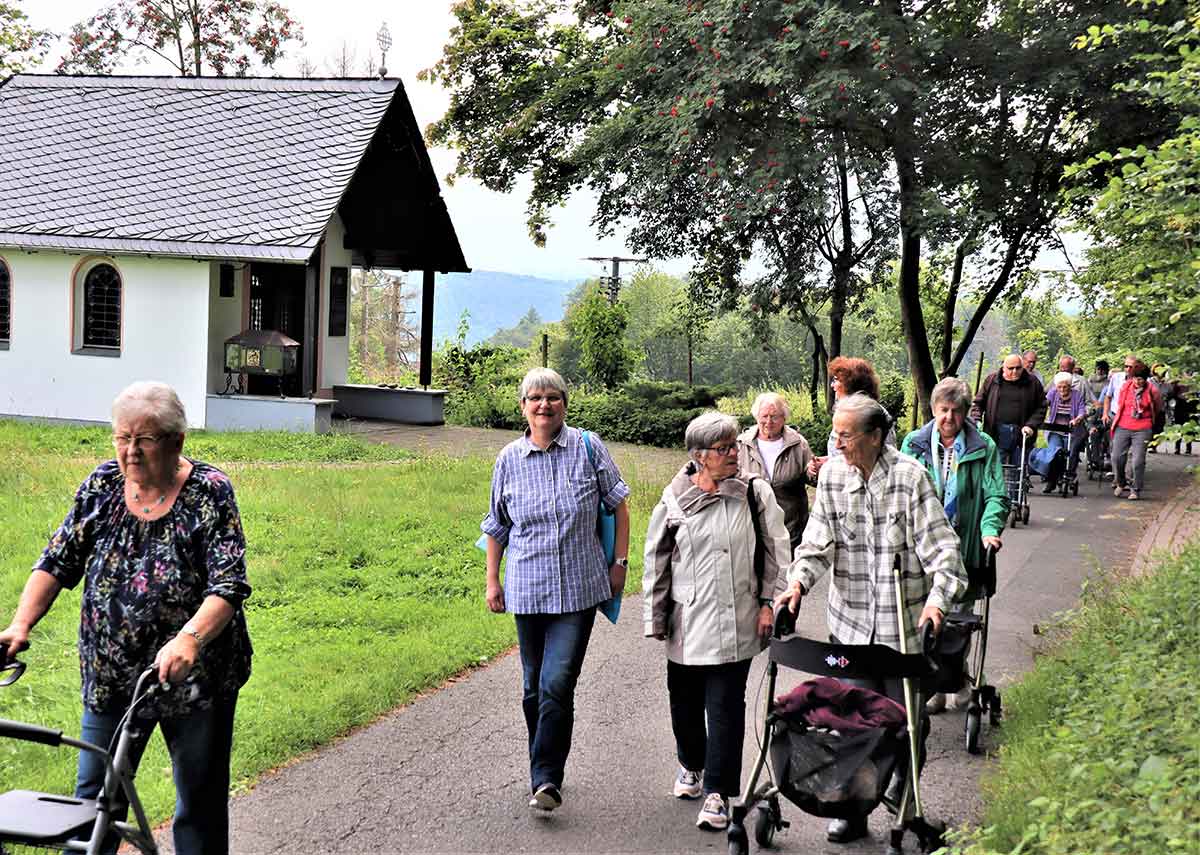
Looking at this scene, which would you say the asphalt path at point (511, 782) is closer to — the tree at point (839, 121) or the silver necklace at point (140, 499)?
the silver necklace at point (140, 499)

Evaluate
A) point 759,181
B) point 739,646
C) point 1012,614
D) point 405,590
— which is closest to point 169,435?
point 739,646

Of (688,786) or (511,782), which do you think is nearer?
(688,786)

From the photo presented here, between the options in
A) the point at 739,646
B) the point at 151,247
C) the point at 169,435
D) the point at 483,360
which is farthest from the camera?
the point at 483,360

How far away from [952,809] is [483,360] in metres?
25.5

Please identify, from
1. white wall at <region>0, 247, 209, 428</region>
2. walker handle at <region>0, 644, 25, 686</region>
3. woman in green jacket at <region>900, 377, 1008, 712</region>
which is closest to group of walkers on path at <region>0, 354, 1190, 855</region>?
walker handle at <region>0, 644, 25, 686</region>

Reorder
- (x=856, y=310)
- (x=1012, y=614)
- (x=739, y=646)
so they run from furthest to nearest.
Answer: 1. (x=856, y=310)
2. (x=1012, y=614)
3. (x=739, y=646)

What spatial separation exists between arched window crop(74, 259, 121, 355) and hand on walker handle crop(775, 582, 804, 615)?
20806 mm

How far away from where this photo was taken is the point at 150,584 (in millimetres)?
4430

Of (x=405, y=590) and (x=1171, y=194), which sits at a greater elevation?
(x=1171, y=194)

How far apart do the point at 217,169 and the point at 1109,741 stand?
22.1 meters

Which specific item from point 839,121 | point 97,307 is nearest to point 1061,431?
point 839,121

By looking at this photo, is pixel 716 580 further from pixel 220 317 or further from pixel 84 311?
pixel 84 311

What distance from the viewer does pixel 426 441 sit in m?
23.5

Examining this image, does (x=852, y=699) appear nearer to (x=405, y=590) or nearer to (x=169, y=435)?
(x=169, y=435)
